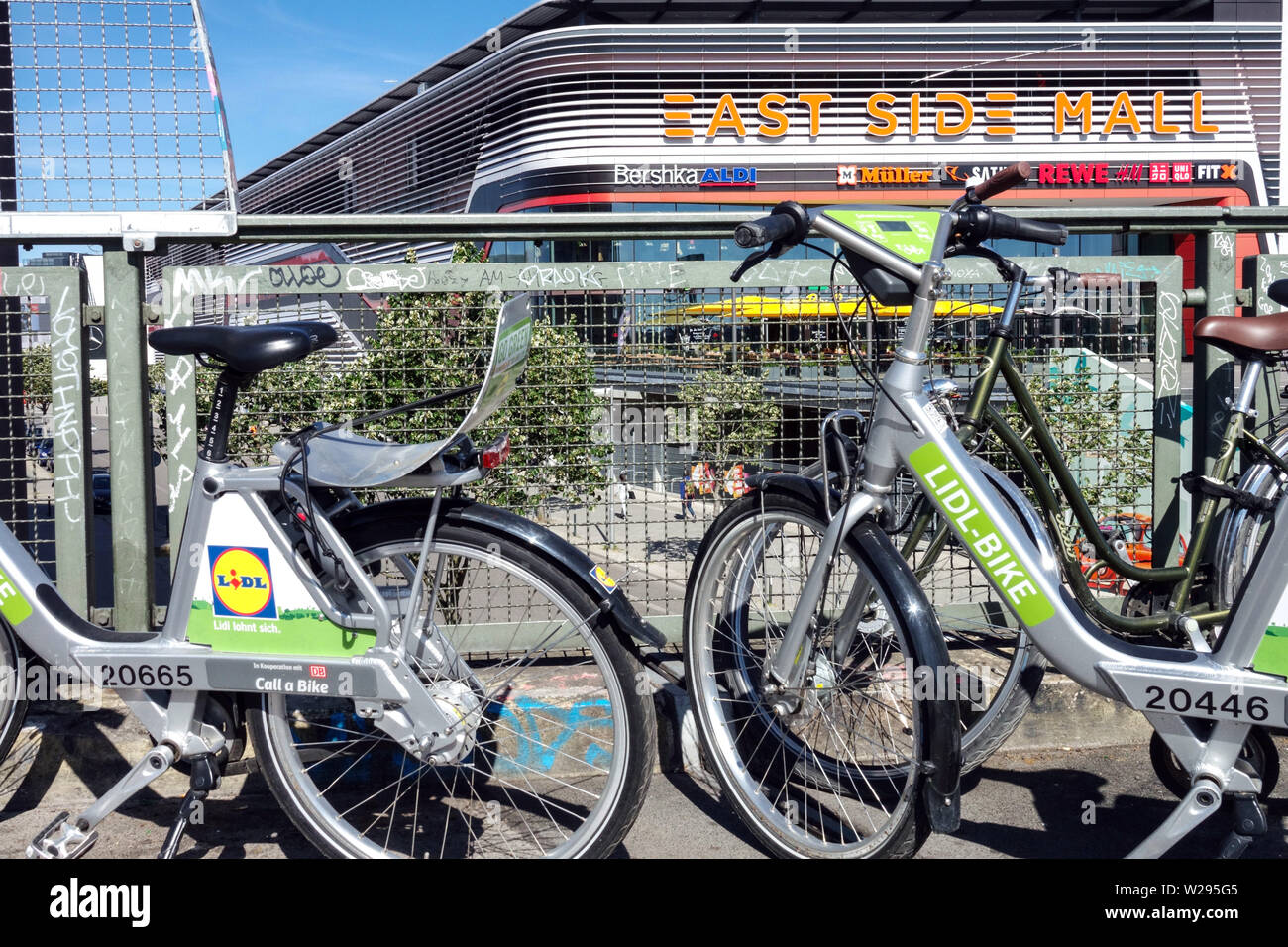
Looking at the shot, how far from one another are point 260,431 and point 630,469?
140 cm

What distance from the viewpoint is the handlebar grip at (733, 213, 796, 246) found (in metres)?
2.70

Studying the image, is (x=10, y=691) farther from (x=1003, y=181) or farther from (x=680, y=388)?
(x=1003, y=181)

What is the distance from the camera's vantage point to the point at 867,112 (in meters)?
38.8

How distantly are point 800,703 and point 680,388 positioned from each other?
1616 millimetres

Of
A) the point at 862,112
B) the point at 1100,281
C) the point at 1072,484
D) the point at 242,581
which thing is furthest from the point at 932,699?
the point at 862,112

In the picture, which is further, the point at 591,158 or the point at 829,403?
the point at 591,158

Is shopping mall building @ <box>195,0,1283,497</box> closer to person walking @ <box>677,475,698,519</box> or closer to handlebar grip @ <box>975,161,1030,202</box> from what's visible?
person walking @ <box>677,475,698,519</box>

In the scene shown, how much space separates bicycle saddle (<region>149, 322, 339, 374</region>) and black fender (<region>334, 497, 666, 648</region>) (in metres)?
0.43

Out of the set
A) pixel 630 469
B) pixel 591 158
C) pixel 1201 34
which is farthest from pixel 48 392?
pixel 1201 34

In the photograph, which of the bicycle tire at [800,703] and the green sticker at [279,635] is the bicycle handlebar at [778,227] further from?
the green sticker at [279,635]

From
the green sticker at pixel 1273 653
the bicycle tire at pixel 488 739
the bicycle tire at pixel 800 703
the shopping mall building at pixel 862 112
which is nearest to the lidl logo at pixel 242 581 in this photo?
the bicycle tire at pixel 488 739
